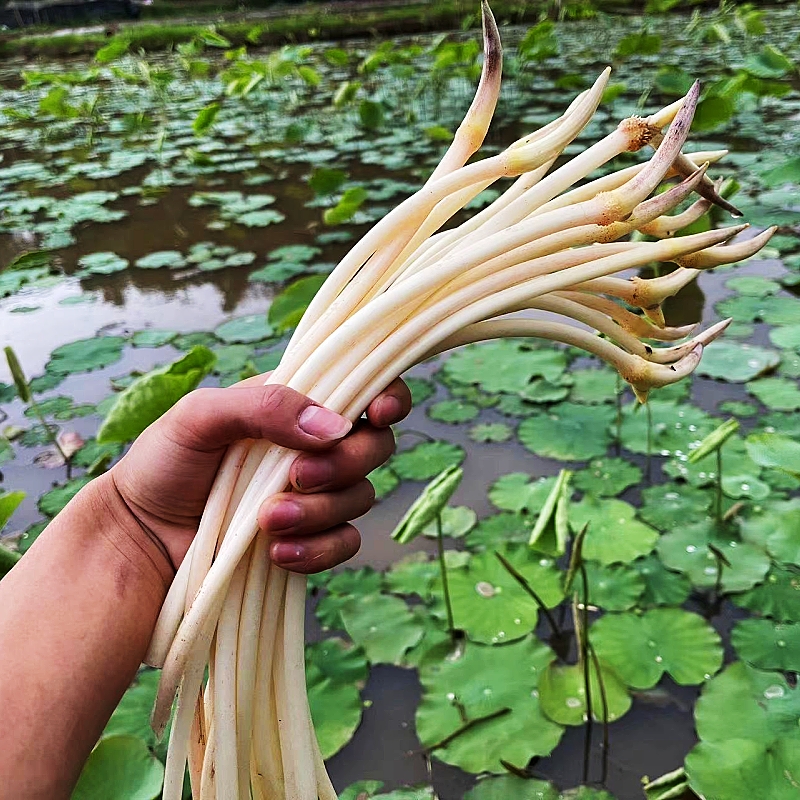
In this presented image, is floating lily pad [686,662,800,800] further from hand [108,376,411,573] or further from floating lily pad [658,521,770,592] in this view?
hand [108,376,411,573]

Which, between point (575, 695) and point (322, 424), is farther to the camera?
point (575, 695)

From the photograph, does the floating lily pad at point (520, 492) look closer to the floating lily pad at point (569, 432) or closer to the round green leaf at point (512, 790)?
the floating lily pad at point (569, 432)

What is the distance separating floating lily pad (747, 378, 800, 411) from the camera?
1.84 m

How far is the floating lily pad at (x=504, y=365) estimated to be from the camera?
2135 millimetres

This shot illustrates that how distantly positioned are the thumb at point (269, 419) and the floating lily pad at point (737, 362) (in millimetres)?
1726

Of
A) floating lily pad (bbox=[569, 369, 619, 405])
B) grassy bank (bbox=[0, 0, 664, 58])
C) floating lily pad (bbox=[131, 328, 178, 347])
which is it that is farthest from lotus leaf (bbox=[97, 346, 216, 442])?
grassy bank (bbox=[0, 0, 664, 58])

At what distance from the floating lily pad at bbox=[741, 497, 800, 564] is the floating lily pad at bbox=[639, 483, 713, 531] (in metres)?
0.10

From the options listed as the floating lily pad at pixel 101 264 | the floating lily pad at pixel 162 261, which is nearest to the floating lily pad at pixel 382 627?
the floating lily pad at pixel 162 261

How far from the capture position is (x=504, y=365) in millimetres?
2223

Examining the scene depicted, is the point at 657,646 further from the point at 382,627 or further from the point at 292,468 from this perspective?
the point at 292,468

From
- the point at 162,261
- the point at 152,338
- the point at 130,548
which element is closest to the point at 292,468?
the point at 130,548

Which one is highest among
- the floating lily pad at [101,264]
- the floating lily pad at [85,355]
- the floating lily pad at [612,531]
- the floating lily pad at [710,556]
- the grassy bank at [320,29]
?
the grassy bank at [320,29]

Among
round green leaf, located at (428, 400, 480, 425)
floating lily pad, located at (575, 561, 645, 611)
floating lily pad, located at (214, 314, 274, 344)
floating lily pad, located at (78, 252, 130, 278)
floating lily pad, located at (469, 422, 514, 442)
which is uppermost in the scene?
floating lily pad, located at (78, 252, 130, 278)

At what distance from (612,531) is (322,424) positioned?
42.6 inches
